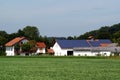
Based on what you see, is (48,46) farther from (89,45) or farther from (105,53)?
(105,53)

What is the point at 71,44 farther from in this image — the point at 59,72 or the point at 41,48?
the point at 59,72

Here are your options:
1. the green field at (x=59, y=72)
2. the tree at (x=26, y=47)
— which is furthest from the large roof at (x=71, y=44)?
the green field at (x=59, y=72)

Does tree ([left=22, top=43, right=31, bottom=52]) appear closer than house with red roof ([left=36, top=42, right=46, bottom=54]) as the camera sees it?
Yes

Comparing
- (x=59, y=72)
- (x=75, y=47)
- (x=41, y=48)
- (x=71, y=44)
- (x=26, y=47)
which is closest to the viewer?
(x=59, y=72)

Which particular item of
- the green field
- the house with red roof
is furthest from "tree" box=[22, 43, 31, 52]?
the green field

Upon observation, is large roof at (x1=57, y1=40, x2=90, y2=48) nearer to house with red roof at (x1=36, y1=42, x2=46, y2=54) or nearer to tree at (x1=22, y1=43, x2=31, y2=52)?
tree at (x1=22, y1=43, x2=31, y2=52)

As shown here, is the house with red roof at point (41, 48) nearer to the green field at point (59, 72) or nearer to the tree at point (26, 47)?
the tree at point (26, 47)

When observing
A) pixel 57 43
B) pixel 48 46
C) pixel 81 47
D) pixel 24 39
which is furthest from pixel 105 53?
pixel 48 46

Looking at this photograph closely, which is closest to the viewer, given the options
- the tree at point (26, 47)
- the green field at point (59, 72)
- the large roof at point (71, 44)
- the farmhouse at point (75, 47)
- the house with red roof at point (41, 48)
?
the green field at point (59, 72)

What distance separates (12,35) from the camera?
15938 cm

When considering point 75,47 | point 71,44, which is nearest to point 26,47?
point 71,44

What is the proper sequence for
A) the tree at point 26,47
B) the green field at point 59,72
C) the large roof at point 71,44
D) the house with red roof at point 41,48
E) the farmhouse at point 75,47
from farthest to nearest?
1. the house with red roof at point 41,48
2. the large roof at point 71,44
3. the tree at point 26,47
4. the farmhouse at point 75,47
5. the green field at point 59,72

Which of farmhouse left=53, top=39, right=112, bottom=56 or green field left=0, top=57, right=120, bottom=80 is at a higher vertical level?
farmhouse left=53, top=39, right=112, bottom=56

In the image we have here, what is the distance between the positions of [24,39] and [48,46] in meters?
25.4
